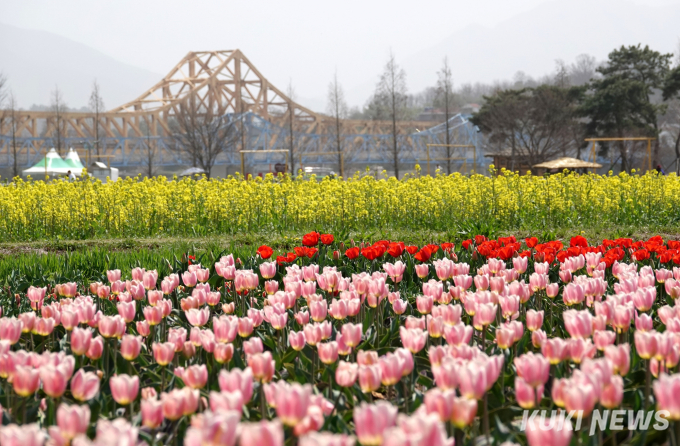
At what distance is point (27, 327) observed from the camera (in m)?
2.58

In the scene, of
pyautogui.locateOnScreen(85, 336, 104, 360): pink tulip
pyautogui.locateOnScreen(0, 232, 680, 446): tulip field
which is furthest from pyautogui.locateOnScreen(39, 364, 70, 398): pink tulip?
pyautogui.locateOnScreen(85, 336, 104, 360): pink tulip

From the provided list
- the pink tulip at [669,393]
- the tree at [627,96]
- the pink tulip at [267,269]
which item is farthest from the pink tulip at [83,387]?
the tree at [627,96]

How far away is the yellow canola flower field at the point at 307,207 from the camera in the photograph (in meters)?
9.93

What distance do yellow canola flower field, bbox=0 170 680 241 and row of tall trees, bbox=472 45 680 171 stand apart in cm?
2546

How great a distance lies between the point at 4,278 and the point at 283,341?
2883mm

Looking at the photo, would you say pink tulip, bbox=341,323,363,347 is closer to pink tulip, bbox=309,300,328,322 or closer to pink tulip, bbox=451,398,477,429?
pink tulip, bbox=309,300,328,322

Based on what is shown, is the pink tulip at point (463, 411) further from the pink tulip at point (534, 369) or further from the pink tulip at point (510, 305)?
the pink tulip at point (510, 305)

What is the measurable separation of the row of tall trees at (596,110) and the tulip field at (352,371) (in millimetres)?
33766

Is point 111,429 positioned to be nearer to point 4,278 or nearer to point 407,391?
point 407,391

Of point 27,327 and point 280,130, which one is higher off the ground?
point 280,130

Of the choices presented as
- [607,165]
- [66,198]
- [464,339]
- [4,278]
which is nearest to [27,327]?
[464,339]

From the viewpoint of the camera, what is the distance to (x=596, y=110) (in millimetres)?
37594

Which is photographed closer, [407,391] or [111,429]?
[111,429]

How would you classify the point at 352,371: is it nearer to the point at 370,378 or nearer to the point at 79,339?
the point at 370,378
